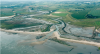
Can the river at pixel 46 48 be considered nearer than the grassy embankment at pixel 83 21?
Yes

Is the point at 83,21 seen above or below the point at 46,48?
above

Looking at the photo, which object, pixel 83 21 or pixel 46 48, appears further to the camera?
pixel 83 21

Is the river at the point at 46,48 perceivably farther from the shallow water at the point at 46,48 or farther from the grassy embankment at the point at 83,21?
the grassy embankment at the point at 83,21

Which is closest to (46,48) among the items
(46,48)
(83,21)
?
(46,48)

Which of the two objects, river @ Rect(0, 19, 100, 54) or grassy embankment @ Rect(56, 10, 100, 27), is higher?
grassy embankment @ Rect(56, 10, 100, 27)

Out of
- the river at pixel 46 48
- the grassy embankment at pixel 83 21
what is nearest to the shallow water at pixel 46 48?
the river at pixel 46 48

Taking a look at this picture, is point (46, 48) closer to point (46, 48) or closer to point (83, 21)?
point (46, 48)

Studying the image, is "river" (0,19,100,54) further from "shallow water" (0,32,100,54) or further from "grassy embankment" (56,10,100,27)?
"grassy embankment" (56,10,100,27)

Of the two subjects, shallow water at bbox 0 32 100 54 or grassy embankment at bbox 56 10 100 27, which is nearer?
shallow water at bbox 0 32 100 54

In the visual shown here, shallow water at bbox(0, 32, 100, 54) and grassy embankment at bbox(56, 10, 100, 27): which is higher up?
grassy embankment at bbox(56, 10, 100, 27)

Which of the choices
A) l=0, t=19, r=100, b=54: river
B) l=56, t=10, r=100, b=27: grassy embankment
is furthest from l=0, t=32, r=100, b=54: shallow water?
l=56, t=10, r=100, b=27: grassy embankment

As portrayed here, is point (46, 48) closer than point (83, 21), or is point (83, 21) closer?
point (46, 48)
